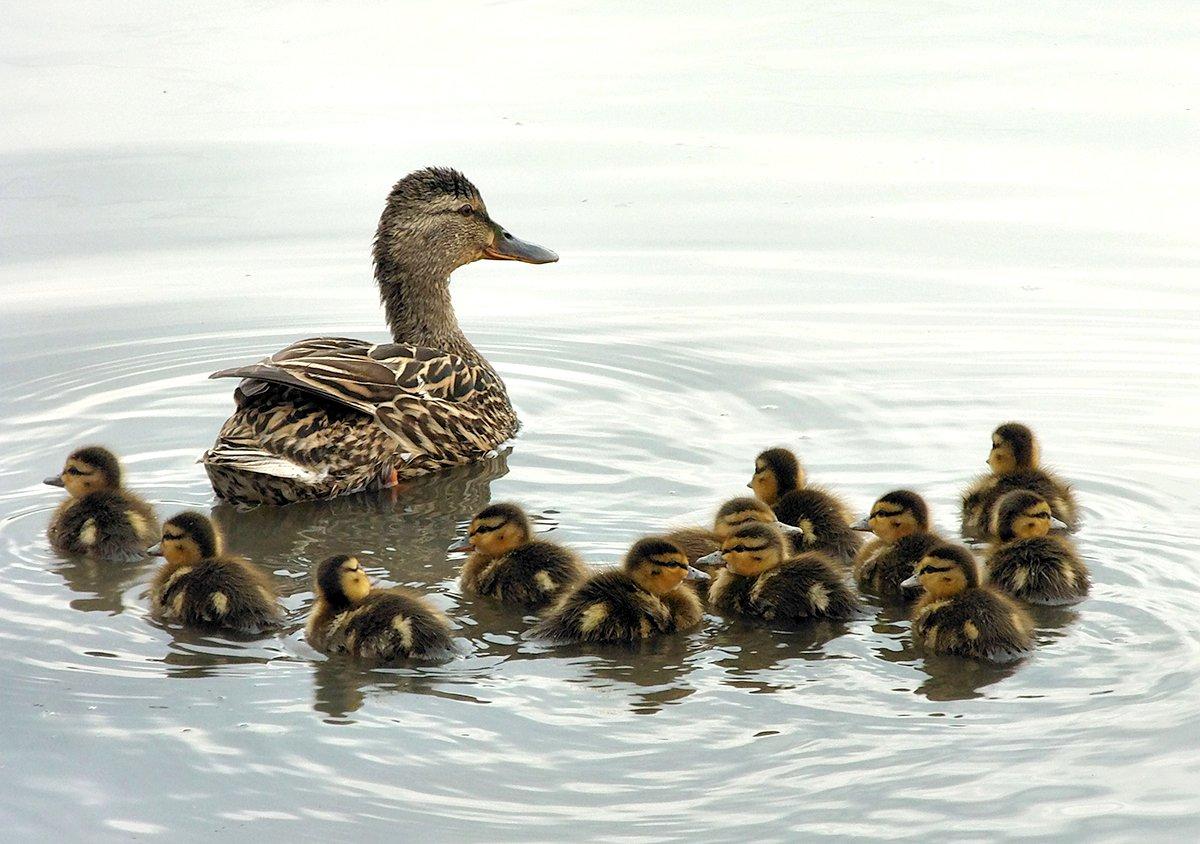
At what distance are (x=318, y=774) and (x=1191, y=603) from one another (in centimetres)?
251

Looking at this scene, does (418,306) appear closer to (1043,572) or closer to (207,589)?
(207,589)

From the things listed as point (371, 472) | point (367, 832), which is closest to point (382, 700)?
point (367, 832)

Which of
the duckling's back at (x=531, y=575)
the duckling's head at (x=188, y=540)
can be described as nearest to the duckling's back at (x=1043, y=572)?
the duckling's back at (x=531, y=575)

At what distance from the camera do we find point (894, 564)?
555cm

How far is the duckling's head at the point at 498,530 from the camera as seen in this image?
5.60 m

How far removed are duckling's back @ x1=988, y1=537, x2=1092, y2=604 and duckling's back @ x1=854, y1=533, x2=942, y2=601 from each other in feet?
0.75

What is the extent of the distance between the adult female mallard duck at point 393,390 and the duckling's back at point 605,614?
168 cm

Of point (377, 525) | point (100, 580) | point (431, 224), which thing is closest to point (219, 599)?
point (100, 580)

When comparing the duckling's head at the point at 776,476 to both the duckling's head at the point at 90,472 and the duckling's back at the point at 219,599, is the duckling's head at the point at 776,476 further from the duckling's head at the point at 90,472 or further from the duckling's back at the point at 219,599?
the duckling's head at the point at 90,472

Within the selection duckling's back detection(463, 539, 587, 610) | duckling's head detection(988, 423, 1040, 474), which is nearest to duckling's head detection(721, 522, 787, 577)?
duckling's back detection(463, 539, 587, 610)

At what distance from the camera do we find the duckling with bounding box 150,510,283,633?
17.1 ft

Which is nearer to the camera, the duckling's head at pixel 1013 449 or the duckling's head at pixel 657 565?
the duckling's head at pixel 657 565

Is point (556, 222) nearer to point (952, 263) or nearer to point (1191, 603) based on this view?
point (952, 263)

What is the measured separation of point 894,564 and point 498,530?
117 centimetres
